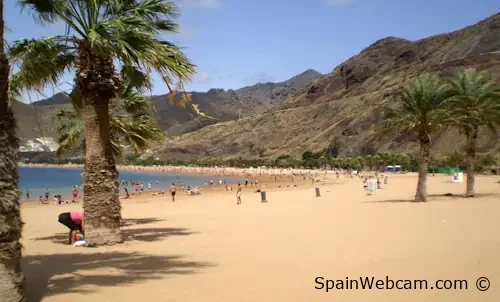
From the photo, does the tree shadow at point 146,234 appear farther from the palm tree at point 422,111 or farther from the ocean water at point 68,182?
the ocean water at point 68,182

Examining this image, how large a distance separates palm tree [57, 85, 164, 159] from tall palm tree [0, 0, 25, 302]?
28.9ft

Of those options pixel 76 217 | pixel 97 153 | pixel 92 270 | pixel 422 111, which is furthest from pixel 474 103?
pixel 92 270

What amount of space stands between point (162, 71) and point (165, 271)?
10.6ft

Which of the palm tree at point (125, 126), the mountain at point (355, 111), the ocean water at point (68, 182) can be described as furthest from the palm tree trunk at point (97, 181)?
the mountain at point (355, 111)

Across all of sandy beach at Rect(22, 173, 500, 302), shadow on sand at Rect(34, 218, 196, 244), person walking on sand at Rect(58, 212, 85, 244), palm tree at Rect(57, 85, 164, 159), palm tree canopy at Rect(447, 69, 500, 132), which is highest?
palm tree canopy at Rect(447, 69, 500, 132)

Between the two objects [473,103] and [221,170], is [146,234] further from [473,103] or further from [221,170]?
[221,170]

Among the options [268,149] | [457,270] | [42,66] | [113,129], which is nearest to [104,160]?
[42,66]

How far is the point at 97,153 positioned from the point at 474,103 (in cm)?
1755

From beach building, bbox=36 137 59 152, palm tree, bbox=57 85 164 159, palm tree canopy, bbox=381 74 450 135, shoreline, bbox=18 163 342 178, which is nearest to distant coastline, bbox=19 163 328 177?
shoreline, bbox=18 163 342 178

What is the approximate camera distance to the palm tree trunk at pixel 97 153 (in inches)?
383

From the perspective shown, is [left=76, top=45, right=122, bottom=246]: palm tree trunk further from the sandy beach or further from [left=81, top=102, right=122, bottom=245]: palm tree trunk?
the sandy beach

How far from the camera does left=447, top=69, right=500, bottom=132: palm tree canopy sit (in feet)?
68.7

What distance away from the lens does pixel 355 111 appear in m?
129

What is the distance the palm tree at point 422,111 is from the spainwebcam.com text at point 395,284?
46.9 feet
